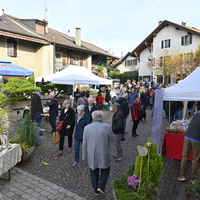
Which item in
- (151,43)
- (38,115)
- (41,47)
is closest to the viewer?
(38,115)

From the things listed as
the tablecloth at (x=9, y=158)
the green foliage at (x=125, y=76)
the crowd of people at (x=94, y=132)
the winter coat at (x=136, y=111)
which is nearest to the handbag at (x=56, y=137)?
the crowd of people at (x=94, y=132)

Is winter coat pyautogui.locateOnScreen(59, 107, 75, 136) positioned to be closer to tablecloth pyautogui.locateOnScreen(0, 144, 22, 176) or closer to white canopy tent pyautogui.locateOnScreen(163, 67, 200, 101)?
tablecloth pyautogui.locateOnScreen(0, 144, 22, 176)

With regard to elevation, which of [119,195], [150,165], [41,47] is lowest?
[119,195]

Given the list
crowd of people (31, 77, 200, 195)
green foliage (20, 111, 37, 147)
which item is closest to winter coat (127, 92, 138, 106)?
crowd of people (31, 77, 200, 195)

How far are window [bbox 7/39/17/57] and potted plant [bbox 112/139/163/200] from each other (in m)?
16.0

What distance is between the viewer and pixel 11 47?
1583cm

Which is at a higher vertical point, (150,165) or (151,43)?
(151,43)

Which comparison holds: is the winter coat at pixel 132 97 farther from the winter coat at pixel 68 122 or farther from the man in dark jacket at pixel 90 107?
the winter coat at pixel 68 122

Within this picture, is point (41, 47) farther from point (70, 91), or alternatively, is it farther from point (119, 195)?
point (119, 195)

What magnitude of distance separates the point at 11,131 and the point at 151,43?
28.7m

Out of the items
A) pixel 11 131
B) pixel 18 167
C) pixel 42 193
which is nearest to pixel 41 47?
pixel 11 131

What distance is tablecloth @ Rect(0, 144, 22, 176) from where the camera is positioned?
3.74 m

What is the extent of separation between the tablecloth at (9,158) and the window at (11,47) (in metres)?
13.7

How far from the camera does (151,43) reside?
1232 inches
